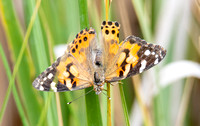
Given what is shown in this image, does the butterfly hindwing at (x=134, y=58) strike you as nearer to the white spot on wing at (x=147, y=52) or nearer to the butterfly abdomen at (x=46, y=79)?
the white spot on wing at (x=147, y=52)

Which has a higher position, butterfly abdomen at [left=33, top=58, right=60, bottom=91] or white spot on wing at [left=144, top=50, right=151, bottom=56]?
white spot on wing at [left=144, top=50, right=151, bottom=56]

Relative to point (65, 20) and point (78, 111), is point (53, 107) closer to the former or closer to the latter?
point (78, 111)

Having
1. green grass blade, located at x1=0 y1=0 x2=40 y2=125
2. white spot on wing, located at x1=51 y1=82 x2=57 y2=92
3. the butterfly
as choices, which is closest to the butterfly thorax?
the butterfly

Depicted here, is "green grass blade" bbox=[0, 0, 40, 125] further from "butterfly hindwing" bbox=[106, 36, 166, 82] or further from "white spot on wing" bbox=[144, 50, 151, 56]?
"white spot on wing" bbox=[144, 50, 151, 56]

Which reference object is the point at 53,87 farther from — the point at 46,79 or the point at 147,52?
the point at 147,52

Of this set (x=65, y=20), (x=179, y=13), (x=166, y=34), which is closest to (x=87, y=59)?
(x=65, y=20)

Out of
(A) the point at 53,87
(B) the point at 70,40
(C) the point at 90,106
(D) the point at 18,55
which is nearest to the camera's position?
(C) the point at 90,106

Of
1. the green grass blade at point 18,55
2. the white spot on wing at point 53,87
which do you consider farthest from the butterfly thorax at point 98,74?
the green grass blade at point 18,55

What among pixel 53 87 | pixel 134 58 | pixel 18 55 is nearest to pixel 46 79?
pixel 53 87
